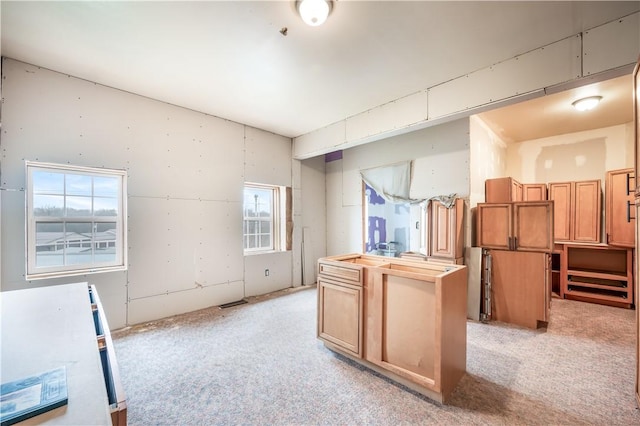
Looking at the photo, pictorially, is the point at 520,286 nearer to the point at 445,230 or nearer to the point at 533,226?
the point at 533,226

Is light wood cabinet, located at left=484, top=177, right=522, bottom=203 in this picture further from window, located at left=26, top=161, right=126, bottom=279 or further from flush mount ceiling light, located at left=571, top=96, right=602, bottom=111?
window, located at left=26, top=161, right=126, bottom=279

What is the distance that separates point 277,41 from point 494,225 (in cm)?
349

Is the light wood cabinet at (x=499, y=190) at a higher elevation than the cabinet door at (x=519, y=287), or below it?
higher

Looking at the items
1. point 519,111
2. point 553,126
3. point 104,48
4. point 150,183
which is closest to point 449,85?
point 519,111

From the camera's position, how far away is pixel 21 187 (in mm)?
2633

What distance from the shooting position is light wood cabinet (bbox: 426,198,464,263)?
361cm

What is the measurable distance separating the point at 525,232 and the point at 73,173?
5551 mm

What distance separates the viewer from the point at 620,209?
3898 millimetres

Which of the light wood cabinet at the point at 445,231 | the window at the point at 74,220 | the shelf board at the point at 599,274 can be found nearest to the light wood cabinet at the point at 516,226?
the light wood cabinet at the point at 445,231

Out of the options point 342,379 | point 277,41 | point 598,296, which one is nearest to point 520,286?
point 598,296

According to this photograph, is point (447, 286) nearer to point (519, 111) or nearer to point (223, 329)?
point (223, 329)

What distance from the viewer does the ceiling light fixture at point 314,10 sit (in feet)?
6.21

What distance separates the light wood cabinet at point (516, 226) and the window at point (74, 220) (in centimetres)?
476

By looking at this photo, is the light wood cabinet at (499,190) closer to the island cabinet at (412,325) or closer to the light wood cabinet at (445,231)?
the light wood cabinet at (445,231)
